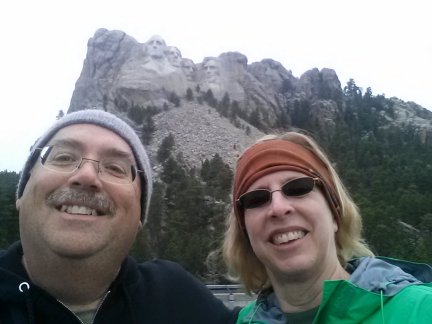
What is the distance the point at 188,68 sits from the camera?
285 feet

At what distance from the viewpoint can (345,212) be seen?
351 cm

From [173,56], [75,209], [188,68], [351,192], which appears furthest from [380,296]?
[188,68]

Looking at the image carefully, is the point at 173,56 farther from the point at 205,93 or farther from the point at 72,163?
the point at 72,163

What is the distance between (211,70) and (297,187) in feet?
281

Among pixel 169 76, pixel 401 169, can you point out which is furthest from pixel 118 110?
pixel 401 169

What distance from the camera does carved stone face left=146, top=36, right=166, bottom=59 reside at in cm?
8375

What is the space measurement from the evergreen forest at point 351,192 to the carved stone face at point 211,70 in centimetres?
2366

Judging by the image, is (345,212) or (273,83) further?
(273,83)

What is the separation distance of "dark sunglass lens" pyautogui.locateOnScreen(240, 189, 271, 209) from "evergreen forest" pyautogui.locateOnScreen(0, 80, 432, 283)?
47.2 inches

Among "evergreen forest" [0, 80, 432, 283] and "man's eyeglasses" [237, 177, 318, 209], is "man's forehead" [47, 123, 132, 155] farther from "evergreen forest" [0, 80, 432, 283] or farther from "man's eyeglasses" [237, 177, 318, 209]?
"evergreen forest" [0, 80, 432, 283]

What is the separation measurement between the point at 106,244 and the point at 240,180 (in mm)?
1088

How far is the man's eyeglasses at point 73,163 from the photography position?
2971 millimetres

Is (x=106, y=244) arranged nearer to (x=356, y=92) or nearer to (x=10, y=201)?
(x=10, y=201)

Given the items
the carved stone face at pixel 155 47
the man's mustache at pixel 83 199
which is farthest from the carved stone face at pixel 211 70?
the man's mustache at pixel 83 199
